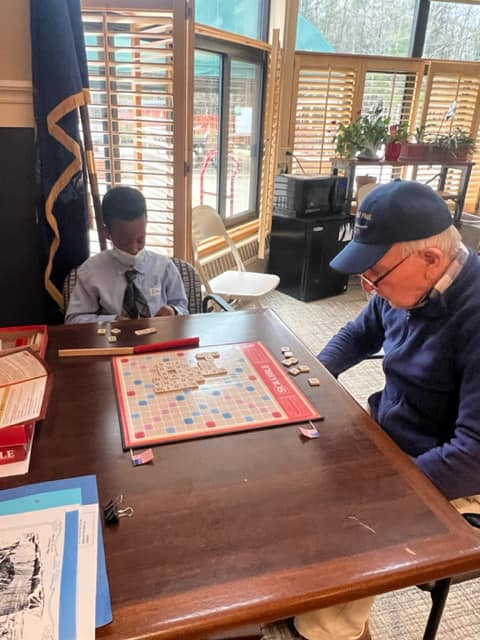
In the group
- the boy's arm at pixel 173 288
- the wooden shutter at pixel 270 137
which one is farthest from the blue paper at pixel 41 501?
the wooden shutter at pixel 270 137

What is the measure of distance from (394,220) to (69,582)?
92 cm

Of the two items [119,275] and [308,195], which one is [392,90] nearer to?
[308,195]

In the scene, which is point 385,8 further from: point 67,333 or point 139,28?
point 67,333

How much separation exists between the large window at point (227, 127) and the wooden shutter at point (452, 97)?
5.44 feet

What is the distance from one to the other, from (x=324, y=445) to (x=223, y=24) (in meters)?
3.24

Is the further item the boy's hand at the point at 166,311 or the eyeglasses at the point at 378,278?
the boy's hand at the point at 166,311

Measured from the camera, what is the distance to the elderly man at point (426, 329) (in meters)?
1.05

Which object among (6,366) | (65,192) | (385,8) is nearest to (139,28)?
(65,192)

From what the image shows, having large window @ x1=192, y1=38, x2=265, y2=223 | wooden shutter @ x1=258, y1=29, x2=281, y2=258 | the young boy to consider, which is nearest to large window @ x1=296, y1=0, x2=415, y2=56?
large window @ x1=192, y1=38, x2=265, y2=223

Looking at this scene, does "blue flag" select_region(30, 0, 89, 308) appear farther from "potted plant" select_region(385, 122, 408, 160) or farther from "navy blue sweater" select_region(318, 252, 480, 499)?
"potted plant" select_region(385, 122, 408, 160)

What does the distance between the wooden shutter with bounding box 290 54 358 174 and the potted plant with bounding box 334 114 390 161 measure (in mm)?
147

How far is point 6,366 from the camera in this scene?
1.19 meters

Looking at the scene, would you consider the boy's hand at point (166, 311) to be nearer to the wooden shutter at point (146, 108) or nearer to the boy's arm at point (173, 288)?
the boy's arm at point (173, 288)

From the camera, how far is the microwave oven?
3.76m
